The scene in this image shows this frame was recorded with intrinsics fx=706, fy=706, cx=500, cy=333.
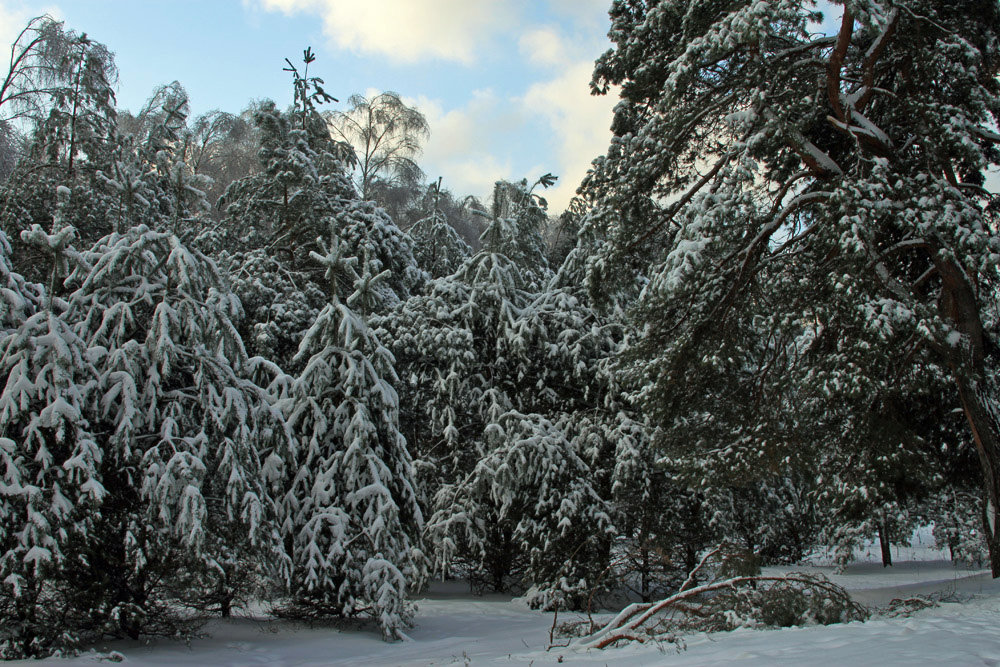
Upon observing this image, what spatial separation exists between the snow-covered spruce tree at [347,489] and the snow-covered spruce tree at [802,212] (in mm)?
3791

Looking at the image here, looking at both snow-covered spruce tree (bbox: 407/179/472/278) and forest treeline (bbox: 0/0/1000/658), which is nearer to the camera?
forest treeline (bbox: 0/0/1000/658)

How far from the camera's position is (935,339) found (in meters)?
7.58

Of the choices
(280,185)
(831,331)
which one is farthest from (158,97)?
(831,331)

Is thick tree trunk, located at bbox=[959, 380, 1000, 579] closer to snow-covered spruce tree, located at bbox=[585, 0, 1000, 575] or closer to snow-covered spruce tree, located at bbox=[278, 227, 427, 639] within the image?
snow-covered spruce tree, located at bbox=[585, 0, 1000, 575]

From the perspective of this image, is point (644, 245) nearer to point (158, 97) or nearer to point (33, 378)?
point (33, 378)

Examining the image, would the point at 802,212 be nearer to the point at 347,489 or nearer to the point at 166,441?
the point at 347,489

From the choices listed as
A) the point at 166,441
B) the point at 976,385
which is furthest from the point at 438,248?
the point at 976,385

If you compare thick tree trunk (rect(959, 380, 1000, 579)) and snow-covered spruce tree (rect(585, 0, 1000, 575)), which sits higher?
snow-covered spruce tree (rect(585, 0, 1000, 575))

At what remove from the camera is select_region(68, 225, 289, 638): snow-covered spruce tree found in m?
7.25

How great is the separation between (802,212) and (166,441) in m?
9.71

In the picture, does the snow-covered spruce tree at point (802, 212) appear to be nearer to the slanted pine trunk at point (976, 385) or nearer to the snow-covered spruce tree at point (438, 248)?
the slanted pine trunk at point (976, 385)

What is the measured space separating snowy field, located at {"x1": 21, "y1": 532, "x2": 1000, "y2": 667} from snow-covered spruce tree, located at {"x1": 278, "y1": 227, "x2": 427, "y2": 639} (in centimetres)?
54

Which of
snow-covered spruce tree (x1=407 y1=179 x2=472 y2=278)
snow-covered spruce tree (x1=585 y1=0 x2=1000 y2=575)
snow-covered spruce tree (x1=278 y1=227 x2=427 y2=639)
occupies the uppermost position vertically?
snow-covered spruce tree (x1=407 y1=179 x2=472 y2=278)

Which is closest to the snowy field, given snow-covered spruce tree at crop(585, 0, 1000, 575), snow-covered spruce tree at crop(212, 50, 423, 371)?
snow-covered spruce tree at crop(585, 0, 1000, 575)
